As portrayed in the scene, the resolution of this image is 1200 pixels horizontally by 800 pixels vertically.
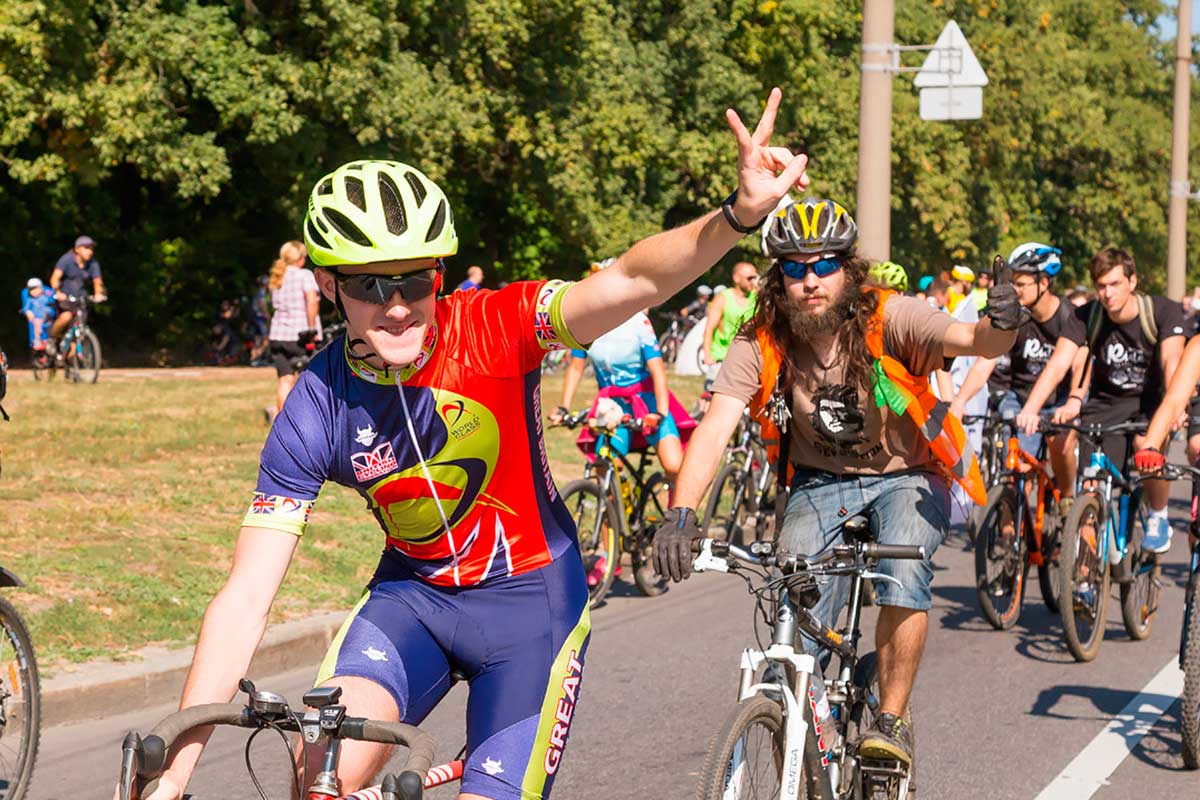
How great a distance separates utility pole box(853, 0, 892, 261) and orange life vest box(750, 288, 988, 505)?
7.11m

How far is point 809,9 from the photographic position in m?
35.4

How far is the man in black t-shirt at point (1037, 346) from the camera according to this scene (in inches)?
357

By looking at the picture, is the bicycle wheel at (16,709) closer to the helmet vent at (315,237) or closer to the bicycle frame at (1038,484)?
the helmet vent at (315,237)

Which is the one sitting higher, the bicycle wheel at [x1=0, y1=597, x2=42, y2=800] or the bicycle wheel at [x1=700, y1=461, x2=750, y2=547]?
the bicycle wheel at [x1=0, y1=597, x2=42, y2=800]

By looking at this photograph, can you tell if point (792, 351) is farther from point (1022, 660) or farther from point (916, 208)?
point (916, 208)

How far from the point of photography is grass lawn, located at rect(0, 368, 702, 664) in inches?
Result: 329

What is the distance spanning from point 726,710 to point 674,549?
2.87m

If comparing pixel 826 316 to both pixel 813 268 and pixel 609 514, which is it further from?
pixel 609 514

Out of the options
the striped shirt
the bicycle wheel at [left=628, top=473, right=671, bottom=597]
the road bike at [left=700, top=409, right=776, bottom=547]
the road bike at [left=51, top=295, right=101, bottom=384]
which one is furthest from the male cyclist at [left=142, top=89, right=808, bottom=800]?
the road bike at [left=51, top=295, right=101, bottom=384]

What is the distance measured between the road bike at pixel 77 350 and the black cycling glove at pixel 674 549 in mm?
18976

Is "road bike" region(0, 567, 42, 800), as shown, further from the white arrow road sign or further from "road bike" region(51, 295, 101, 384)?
"road bike" region(51, 295, 101, 384)

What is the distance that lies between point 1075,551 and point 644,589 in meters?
2.75

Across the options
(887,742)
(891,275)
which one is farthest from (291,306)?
(887,742)

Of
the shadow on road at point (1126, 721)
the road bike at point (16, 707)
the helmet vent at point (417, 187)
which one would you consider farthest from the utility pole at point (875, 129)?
the helmet vent at point (417, 187)
